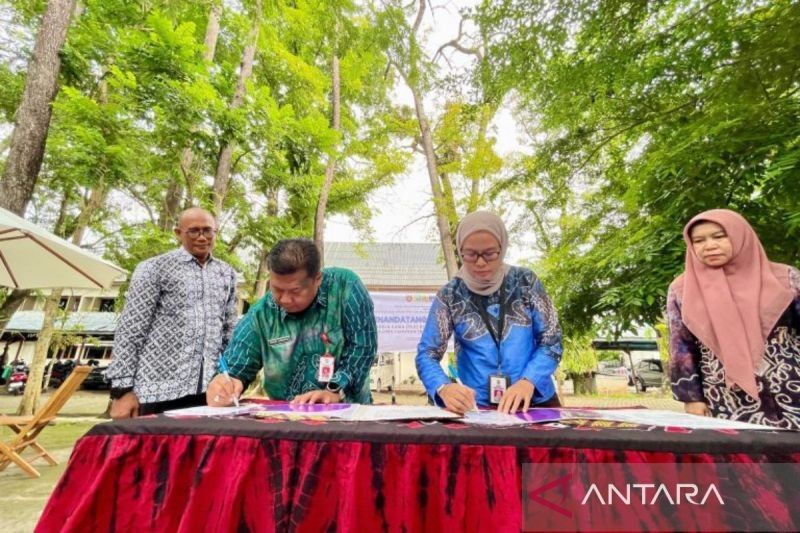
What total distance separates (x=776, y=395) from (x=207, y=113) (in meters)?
5.53

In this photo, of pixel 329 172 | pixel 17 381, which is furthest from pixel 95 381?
pixel 329 172

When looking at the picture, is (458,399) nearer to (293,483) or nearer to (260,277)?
(293,483)

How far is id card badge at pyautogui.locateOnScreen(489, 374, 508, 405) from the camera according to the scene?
1.49 metres

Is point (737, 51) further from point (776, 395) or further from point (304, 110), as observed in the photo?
point (304, 110)

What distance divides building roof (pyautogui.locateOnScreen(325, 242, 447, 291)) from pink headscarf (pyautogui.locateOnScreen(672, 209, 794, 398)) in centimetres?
1458

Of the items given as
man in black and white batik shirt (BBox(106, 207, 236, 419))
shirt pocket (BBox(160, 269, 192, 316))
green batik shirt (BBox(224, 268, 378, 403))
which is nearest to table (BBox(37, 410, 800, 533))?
green batik shirt (BBox(224, 268, 378, 403))

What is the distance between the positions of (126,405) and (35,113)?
365 cm

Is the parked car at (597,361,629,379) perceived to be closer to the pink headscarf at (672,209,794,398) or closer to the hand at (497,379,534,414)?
the pink headscarf at (672,209,794,398)

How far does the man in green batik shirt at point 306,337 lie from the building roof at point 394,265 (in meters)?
14.6

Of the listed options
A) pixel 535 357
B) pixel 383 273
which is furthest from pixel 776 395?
pixel 383 273

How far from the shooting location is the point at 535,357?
1563 millimetres

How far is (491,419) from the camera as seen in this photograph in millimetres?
1095

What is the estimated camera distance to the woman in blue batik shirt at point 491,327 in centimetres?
155

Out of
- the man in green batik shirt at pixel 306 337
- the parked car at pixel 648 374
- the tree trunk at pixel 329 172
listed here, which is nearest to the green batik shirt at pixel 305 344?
the man in green batik shirt at pixel 306 337
